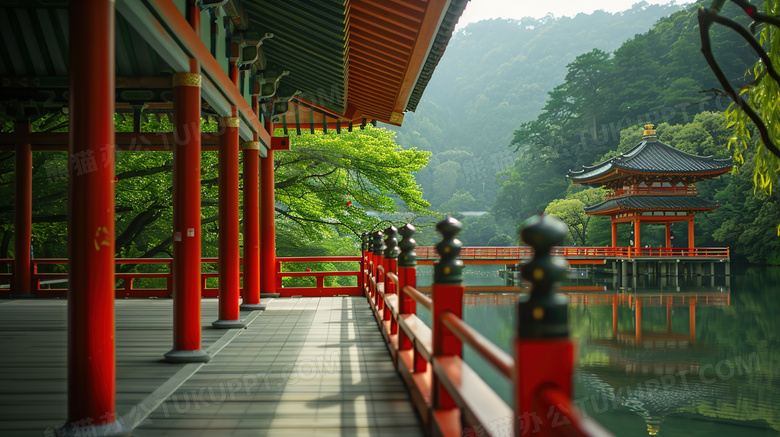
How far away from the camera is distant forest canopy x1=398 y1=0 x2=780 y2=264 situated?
3406cm

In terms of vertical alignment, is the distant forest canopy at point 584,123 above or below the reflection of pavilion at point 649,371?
above

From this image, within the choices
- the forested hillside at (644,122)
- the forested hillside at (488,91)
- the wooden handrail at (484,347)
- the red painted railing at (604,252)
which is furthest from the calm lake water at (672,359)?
the forested hillside at (488,91)

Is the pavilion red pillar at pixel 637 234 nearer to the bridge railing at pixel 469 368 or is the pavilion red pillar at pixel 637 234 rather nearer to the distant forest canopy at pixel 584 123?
the distant forest canopy at pixel 584 123

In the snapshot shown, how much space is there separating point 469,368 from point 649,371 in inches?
444

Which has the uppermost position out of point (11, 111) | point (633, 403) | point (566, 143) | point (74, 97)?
point (566, 143)

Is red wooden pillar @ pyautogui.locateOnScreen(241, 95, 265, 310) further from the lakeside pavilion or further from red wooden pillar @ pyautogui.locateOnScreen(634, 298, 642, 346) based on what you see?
red wooden pillar @ pyautogui.locateOnScreen(634, 298, 642, 346)

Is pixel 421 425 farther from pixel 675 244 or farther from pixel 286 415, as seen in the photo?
pixel 675 244

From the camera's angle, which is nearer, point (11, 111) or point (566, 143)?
point (11, 111)

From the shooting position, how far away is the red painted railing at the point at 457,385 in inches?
43.9

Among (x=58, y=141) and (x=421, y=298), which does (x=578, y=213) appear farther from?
(x=421, y=298)

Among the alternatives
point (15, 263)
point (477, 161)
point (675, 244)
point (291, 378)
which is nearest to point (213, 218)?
point (15, 263)

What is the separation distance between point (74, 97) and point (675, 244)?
3928cm

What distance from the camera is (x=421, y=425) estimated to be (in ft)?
9.52

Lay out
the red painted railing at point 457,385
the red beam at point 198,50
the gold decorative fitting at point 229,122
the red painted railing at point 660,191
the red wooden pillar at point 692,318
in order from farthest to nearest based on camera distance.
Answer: the red painted railing at point 660,191 → the red wooden pillar at point 692,318 → the gold decorative fitting at point 229,122 → the red beam at point 198,50 → the red painted railing at point 457,385
